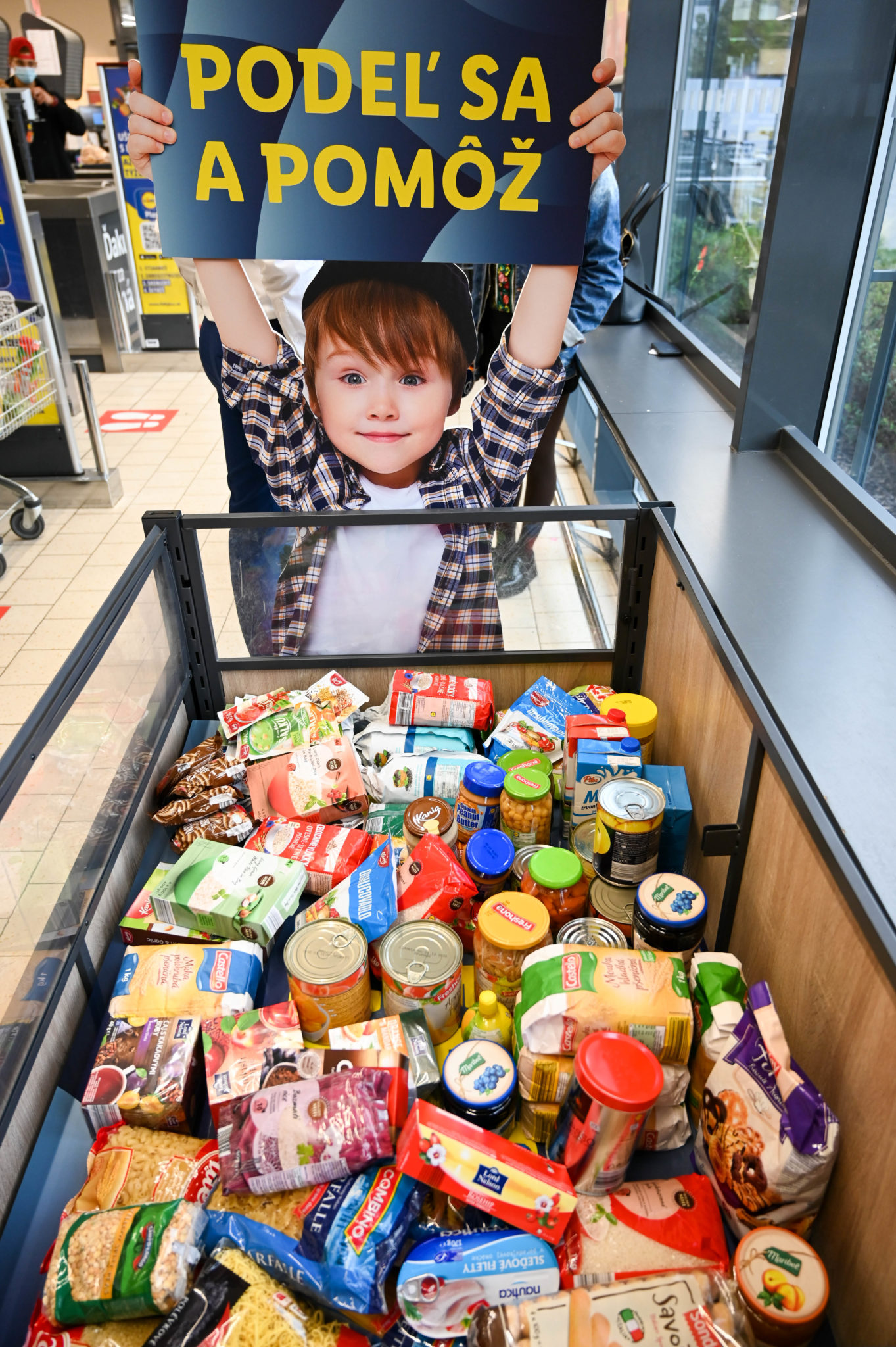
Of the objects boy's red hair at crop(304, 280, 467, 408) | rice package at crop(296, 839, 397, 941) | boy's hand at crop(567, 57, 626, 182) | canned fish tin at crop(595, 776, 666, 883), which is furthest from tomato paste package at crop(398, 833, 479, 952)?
boy's hand at crop(567, 57, 626, 182)

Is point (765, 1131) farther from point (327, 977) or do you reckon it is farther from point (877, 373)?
point (877, 373)

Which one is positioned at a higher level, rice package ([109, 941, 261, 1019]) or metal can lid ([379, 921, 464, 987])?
metal can lid ([379, 921, 464, 987])

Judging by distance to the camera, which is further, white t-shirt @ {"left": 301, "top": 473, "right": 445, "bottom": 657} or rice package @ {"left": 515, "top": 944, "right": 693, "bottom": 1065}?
white t-shirt @ {"left": 301, "top": 473, "right": 445, "bottom": 657}

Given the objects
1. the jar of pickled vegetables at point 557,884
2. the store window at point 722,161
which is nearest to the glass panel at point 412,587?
the jar of pickled vegetables at point 557,884

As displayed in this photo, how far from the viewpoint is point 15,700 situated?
11.5ft

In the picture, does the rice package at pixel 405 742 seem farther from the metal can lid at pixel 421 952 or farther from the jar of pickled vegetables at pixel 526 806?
the metal can lid at pixel 421 952

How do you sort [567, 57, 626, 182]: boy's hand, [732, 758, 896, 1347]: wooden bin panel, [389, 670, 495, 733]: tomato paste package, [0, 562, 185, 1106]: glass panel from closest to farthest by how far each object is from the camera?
1. [732, 758, 896, 1347]: wooden bin panel
2. [0, 562, 185, 1106]: glass panel
3. [567, 57, 626, 182]: boy's hand
4. [389, 670, 495, 733]: tomato paste package

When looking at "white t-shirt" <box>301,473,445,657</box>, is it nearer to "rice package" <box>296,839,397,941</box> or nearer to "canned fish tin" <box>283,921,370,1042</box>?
"rice package" <box>296,839,397,941</box>

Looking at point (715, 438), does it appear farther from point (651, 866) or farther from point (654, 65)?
point (654, 65)

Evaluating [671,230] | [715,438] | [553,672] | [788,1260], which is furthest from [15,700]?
[671,230]

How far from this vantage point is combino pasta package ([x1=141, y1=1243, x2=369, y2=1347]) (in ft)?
3.37

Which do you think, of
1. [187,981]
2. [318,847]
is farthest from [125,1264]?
[318,847]

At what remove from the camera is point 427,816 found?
1720 mm

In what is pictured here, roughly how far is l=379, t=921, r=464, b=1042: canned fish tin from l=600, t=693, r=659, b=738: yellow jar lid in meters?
0.60
